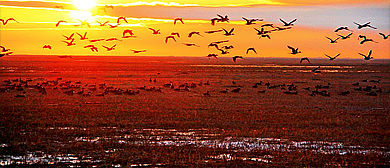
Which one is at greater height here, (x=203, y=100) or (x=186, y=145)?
(x=203, y=100)

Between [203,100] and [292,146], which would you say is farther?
[203,100]

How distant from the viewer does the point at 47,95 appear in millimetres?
34094

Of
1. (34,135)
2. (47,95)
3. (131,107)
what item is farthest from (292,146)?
(47,95)

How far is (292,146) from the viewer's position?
16578mm

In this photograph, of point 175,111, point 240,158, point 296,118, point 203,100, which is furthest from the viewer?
point 203,100

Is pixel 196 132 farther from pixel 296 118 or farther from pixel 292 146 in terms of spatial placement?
pixel 296 118

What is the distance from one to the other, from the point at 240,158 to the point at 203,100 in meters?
17.9

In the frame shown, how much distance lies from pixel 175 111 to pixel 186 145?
367 inches

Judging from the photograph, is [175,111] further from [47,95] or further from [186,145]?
[47,95]

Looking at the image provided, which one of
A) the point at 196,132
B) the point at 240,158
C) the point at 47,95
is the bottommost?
the point at 240,158

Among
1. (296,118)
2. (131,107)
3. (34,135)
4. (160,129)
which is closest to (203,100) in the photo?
(131,107)

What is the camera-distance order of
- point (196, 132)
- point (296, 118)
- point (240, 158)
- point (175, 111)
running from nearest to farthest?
point (240, 158), point (196, 132), point (296, 118), point (175, 111)

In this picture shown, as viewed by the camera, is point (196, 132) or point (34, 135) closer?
point (34, 135)

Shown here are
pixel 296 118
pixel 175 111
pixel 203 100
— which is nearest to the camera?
pixel 296 118
